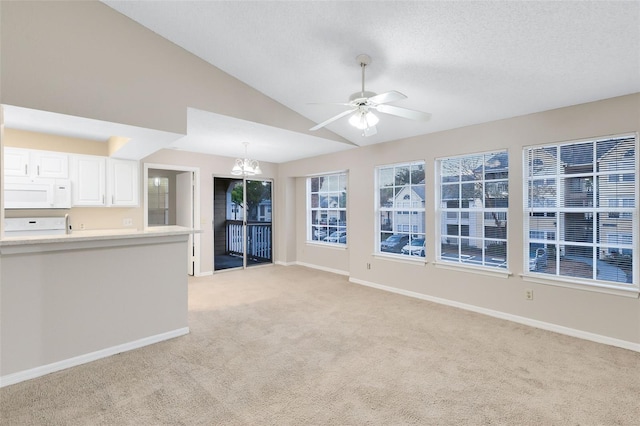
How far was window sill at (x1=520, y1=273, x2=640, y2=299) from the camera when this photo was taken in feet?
9.80

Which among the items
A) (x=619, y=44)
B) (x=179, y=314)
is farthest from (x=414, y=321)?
(x=619, y=44)

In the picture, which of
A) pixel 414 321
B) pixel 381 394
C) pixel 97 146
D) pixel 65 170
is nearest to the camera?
pixel 381 394

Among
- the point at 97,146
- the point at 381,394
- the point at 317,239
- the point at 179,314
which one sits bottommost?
the point at 381,394

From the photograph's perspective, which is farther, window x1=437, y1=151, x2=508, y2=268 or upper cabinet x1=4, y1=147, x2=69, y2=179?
window x1=437, y1=151, x2=508, y2=268

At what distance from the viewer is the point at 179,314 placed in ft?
10.8

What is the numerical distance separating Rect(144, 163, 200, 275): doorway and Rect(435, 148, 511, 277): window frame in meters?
4.37

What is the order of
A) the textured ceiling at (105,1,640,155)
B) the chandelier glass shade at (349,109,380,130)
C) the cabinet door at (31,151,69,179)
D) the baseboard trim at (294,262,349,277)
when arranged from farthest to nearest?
the baseboard trim at (294,262,349,277)
the cabinet door at (31,151,69,179)
the chandelier glass shade at (349,109,380,130)
the textured ceiling at (105,1,640,155)

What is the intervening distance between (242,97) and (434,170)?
2.79 metres

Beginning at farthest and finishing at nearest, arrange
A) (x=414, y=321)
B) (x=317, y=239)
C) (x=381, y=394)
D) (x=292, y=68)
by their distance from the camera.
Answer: (x=317, y=239) < (x=414, y=321) < (x=292, y=68) < (x=381, y=394)

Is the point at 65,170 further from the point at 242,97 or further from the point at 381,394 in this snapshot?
the point at 381,394

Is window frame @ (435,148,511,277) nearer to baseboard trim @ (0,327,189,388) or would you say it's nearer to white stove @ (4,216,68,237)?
baseboard trim @ (0,327,189,388)

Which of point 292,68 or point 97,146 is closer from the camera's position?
point 292,68

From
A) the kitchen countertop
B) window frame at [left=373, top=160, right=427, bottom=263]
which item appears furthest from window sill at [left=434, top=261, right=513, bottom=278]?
the kitchen countertop

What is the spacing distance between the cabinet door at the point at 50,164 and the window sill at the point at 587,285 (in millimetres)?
6049
